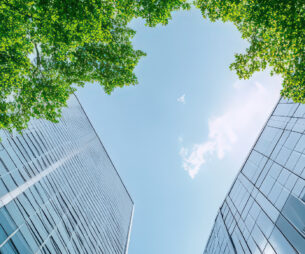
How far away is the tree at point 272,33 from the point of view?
8977 millimetres

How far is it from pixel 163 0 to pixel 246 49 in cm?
544

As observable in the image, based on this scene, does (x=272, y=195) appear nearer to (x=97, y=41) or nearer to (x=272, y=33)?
(x=272, y=33)

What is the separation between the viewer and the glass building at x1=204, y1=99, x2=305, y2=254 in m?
12.8

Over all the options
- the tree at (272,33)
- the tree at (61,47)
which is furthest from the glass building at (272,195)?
the tree at (61,47)

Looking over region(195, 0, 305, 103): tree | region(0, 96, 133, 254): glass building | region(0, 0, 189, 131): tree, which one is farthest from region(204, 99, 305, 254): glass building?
region(0, 96, 133, 254): glass building

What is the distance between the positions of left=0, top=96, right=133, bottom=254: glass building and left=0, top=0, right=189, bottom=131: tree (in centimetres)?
831

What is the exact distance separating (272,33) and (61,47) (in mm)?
10689

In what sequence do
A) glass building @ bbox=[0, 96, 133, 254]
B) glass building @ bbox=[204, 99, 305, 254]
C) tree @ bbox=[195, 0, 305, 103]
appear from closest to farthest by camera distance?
tree @ bbox=[195, 0, 305, 103], glass building @ bbox=[204, 99, 305, 254], glass building @ bbox=[0, 96, 133, 254]

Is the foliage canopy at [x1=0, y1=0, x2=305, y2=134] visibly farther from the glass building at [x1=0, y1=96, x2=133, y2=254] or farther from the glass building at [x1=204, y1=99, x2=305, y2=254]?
the glass building at [x1=0, y1=96, x2=133, y2=254]

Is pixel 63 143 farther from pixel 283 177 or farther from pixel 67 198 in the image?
pixel 283 177

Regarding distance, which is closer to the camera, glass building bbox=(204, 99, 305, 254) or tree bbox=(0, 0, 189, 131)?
tree bbox=(0, 0, 189, 131)

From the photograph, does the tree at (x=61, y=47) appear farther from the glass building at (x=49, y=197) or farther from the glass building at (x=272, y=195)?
the glass building at (x=272, y=195)

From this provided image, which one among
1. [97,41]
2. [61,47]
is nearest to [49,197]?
[61,47]

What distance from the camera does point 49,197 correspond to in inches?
950
